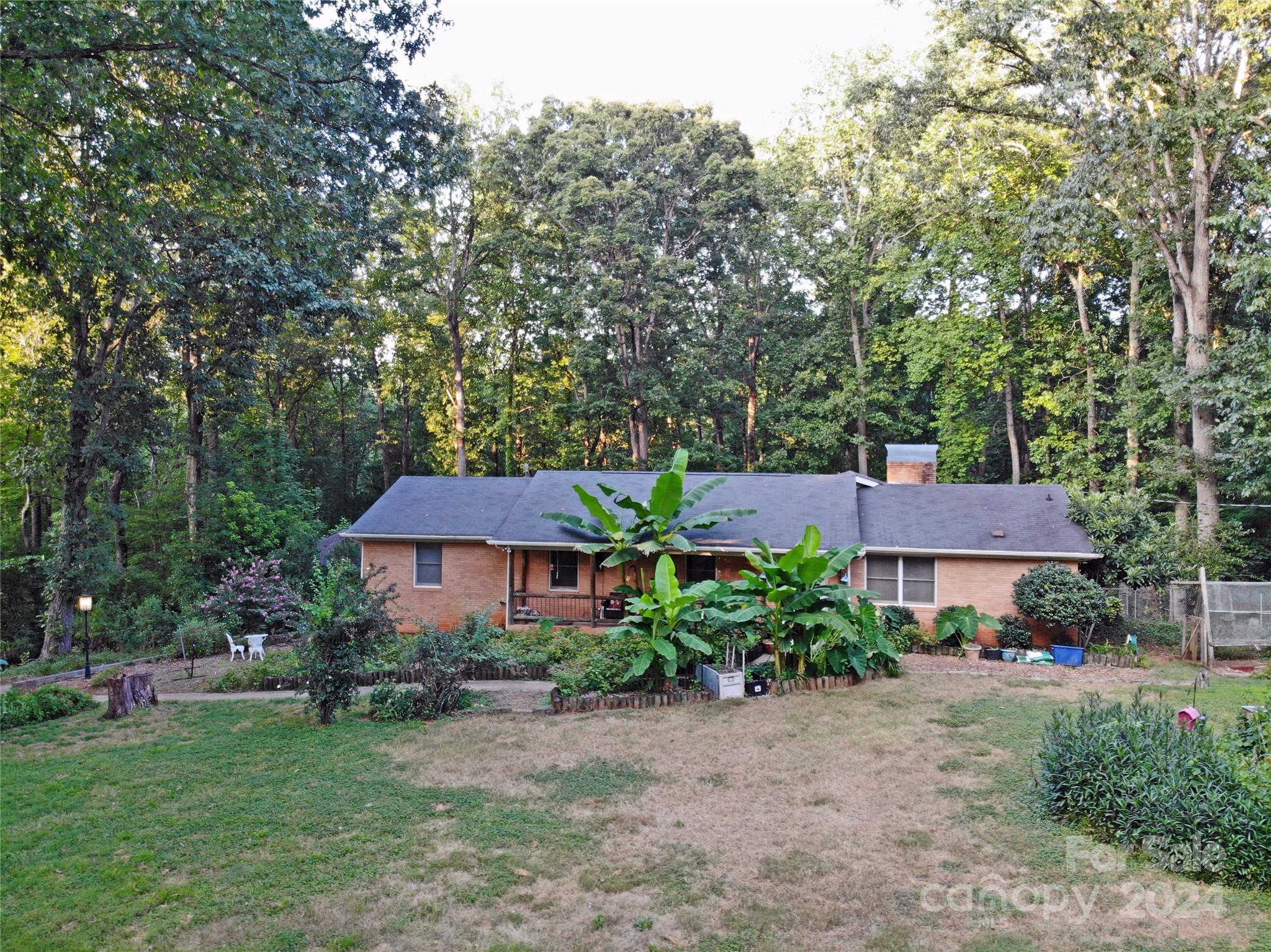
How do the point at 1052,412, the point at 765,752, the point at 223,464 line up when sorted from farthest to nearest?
the point at 1052,412 → the point at 223,464 → the point at 765,752

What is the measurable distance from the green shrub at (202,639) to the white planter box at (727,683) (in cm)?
1148

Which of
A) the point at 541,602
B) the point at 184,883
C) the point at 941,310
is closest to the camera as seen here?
the point at 184,883

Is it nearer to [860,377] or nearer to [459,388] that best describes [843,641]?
[860,377]

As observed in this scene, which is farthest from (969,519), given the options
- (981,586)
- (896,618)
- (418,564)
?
(418,564)

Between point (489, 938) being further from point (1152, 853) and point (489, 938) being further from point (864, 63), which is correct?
point (864, 63)

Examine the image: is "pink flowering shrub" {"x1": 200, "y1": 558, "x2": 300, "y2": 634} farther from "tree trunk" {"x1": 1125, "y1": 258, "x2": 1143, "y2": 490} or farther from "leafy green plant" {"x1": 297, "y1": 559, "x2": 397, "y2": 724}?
"tree trunk" {"x1": 1125, "y1": 258, "x2": 1143, "y2": 490}

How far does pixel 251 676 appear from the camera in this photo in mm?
12852

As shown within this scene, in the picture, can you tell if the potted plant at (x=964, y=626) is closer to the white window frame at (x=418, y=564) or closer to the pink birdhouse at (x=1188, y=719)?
the pink birdhouse at (x=1188, y=719)

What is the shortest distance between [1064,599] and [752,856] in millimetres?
11676

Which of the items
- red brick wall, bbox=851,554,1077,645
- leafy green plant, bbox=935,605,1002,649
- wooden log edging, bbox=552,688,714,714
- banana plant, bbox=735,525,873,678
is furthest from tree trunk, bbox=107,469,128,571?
leafy green plant, bbox=935,605,1002,649

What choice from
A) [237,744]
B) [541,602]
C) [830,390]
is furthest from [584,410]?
[237,744]

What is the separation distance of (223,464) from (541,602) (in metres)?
11.9

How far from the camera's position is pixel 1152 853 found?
5488mm

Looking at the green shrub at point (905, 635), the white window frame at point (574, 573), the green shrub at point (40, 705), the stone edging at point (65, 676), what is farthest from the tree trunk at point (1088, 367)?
the stone edging at point (65, 676)
